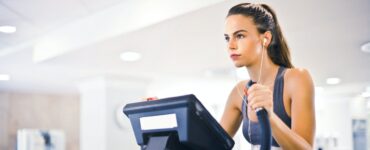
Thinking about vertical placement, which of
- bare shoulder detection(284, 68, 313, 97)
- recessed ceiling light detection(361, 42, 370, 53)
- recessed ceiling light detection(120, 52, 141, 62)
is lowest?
bare shoulder detection(284, 68, 313, 97)

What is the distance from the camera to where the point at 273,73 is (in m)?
1.08

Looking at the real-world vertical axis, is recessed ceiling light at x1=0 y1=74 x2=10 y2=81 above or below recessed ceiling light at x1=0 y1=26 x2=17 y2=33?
below

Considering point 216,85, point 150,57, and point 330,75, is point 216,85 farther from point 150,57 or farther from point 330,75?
point 150,57

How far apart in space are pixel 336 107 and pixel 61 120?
203 inches

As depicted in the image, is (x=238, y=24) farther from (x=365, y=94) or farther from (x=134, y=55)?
(x=365, y=94)

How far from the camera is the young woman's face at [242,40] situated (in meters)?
0.92

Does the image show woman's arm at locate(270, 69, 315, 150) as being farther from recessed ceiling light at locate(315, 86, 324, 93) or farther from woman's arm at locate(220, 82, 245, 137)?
recessed ceiling light at locate(315, 86, 324, 93)

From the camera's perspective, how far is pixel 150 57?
13.7 ft

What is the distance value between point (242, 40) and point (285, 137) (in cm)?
22

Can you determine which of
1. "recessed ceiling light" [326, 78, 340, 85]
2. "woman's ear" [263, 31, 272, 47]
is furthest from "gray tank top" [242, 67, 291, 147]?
"recessed ceiling light" [326, 78, 340, 85]

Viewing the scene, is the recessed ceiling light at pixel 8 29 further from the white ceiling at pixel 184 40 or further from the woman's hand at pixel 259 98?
the woman's hand at pixel 259 98

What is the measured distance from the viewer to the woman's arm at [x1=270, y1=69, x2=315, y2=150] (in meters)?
0.86

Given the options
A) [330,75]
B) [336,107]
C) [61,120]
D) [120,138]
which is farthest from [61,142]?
[336,107]

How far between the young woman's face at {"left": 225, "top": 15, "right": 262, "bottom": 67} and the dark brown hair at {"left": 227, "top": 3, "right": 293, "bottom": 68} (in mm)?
18
